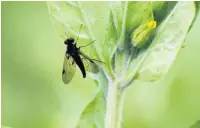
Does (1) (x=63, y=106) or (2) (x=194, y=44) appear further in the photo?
(1) (x=63, y=106)

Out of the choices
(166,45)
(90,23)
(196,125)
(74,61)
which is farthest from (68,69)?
(196,125)

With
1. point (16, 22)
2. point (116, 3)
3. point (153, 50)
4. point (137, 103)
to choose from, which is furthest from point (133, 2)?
point (16, 22)

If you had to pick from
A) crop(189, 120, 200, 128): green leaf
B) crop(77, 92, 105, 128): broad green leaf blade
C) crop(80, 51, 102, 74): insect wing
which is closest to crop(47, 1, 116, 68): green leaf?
crop(80, 51, 102, 74): insect wing

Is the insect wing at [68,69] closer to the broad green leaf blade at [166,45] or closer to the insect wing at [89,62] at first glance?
the insect wing at [89,62]

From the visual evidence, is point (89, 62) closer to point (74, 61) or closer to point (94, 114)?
point (74, 61)

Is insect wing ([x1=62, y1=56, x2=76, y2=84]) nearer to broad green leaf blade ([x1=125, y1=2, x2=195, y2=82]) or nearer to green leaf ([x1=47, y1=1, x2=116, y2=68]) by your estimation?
green leaf ([x1=47, y1=1, x2=116, y2=68])

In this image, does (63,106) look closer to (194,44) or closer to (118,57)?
(118,57)
